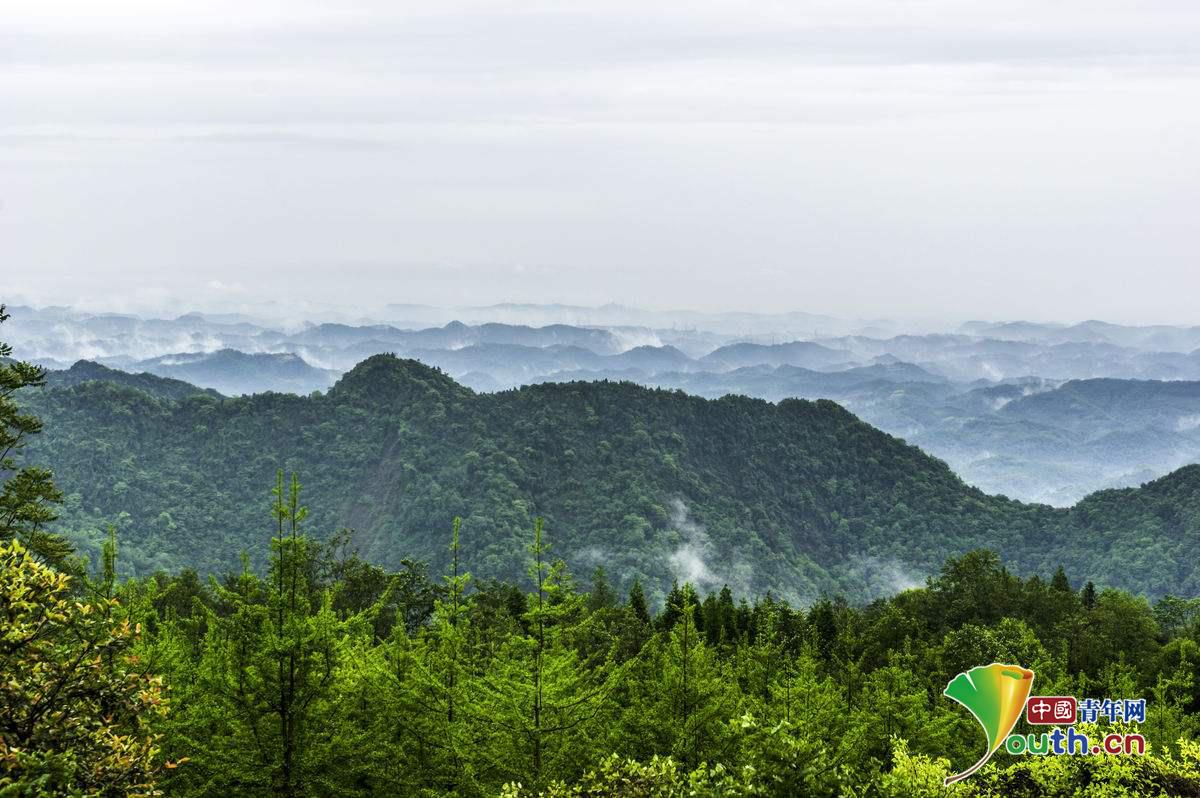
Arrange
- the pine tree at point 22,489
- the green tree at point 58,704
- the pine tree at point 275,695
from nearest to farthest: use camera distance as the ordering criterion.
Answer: the green tree at point 58,704, the pine tree at point 275,695, the pine tree at point 22,489

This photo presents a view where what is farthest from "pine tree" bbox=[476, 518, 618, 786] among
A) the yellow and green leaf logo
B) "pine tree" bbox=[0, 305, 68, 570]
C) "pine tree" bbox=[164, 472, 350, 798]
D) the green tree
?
"pine tree" bbox=[0, 305, 68, 570]

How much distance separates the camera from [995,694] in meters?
22.8

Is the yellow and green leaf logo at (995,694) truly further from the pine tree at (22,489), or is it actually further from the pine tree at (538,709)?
the pine tree at (22,489)

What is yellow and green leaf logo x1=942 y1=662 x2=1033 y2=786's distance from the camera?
22.4m

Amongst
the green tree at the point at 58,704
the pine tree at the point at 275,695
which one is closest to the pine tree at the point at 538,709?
the pine tree at the point at 275,695

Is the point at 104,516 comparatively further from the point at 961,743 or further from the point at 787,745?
the point at 787,745

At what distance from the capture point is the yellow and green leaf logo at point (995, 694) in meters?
22.4

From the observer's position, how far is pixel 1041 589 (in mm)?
89875

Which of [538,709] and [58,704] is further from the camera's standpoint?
[538,709]

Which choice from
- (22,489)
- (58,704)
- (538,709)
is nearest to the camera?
(58,704)

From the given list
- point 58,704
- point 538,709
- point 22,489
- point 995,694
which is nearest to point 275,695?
point 538,709

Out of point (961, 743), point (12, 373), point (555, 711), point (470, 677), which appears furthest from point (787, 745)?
point (12, 373)

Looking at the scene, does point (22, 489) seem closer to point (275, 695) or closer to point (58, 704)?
point (275, 695)

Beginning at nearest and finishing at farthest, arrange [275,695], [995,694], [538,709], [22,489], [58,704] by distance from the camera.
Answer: [58,704] → [995,694] → [275,695] → [538,709] → [22,489]
